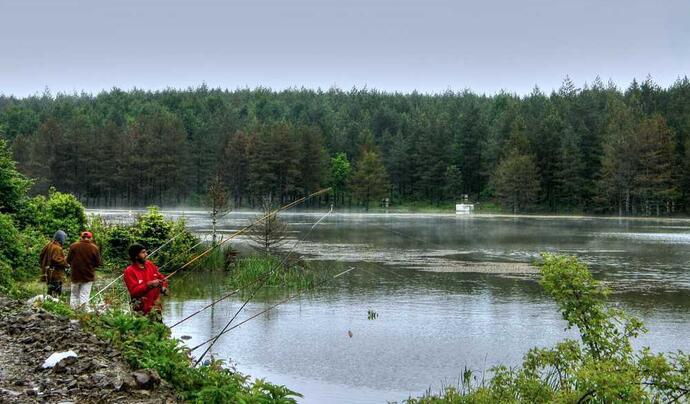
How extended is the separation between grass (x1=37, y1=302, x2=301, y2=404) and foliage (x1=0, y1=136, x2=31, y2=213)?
17557mm

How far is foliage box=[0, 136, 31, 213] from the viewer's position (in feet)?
83.2

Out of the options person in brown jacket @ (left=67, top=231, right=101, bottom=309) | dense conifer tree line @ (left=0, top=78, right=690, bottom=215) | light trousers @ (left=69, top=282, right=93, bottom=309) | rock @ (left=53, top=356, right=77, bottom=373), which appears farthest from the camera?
dense conifer tree line @ (left=0, top=78, right=690, bottom=215)

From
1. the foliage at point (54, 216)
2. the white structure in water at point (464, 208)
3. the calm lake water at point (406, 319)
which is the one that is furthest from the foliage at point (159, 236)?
the white structure in water at point (464, 208)

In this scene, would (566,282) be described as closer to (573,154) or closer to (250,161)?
(573,154)

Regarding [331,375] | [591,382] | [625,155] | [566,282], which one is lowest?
[331,375]

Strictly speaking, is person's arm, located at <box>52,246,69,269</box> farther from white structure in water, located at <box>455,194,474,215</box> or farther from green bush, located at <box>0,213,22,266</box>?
white structure in water, located at <box>455,194,474,215</box>

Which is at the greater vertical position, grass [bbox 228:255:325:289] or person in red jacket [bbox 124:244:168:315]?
person in red jacket [bbox 124:244:168:315]

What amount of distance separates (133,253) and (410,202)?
405 ft

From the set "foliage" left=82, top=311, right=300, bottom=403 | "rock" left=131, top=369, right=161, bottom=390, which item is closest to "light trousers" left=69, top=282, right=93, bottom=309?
"foliage" left=82, top=311, right=300, bottom=403

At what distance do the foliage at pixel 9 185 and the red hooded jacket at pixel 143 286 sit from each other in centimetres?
1679

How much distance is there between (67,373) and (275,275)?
19713 millimetres

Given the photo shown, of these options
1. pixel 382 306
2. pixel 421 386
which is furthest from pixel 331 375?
pixel 382 306

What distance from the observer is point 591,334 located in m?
9.99

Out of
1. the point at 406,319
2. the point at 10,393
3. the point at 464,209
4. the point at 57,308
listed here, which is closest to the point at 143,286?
the point at 57,308
